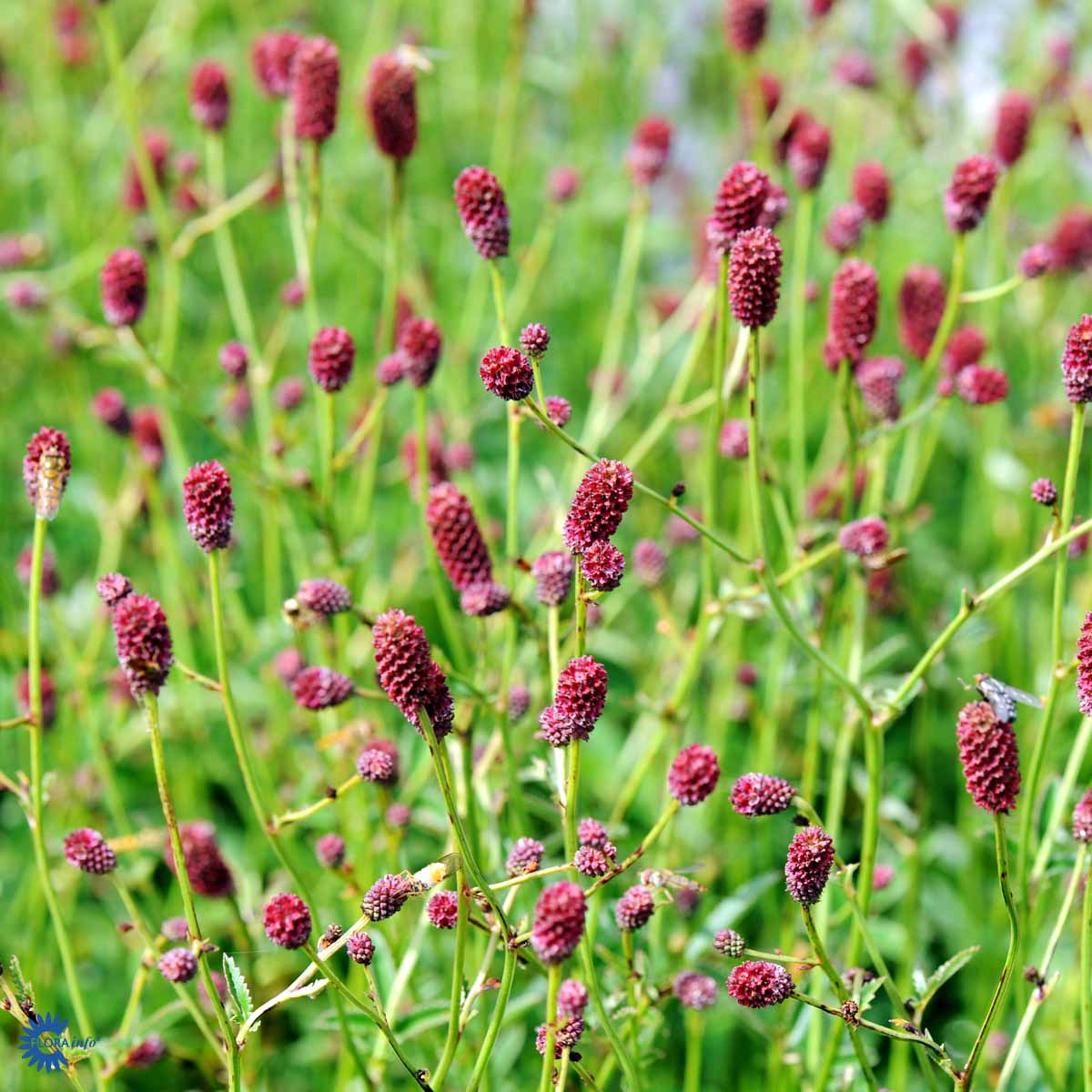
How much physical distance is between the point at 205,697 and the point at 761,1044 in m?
1.14

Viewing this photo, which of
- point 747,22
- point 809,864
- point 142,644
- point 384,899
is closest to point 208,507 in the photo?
point 142,644

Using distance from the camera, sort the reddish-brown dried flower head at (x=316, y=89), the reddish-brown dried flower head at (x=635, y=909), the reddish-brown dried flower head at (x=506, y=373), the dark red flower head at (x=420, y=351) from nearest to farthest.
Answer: the reddish-brown dried flower head at (x=506, y=373) < the reddish-brown dried flower head at (x=635, y=909) < the dark red flower head at (x=420, y=351) < the reddish-brown dried flower head at (x=316, y=89)

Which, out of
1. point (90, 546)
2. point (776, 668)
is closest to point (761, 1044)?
point (776, 668)

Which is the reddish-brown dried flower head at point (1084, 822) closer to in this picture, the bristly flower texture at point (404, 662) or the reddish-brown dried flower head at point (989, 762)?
the reddish-brown dried flower head at point (989, 762)

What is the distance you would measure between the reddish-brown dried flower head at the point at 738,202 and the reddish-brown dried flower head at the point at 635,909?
701 millimetres

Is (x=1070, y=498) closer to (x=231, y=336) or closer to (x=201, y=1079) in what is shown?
(x=201, y=1079)

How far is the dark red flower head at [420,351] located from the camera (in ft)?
5.73

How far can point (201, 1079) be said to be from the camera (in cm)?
205


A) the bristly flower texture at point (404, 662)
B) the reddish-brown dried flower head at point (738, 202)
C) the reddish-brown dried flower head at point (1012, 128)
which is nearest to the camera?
the bristly flower texture at point (404, 662)

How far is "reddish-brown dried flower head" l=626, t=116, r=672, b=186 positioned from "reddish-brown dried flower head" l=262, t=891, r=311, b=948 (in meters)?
1.62

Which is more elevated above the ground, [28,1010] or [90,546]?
[28,1010]

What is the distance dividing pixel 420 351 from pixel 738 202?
506 millimetres

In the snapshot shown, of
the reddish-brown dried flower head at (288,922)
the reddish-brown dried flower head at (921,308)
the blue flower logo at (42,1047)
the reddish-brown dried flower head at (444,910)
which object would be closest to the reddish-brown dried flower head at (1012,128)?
the reddish-brown dried flower head at (921,308)

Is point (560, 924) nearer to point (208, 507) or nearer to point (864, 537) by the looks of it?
point (208, 507)
